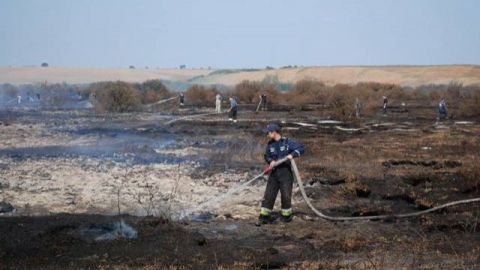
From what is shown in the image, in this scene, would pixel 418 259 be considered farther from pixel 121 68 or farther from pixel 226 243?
pixel 121 68

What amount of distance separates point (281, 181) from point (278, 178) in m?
0.08

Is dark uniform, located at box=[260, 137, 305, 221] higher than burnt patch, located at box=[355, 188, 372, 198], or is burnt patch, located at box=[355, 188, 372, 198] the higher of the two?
dark uniform, located at box=[260, 137, 305, 221]

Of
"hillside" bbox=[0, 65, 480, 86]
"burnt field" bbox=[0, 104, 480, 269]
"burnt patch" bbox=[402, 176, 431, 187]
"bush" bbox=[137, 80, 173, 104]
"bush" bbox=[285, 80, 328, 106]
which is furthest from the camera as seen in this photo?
"hillside" bbox=[0, 65, 480, 86]

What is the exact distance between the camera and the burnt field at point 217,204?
7605mm

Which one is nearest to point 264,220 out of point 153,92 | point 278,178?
point 278,178

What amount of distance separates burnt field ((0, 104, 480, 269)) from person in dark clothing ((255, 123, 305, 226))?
36 cm

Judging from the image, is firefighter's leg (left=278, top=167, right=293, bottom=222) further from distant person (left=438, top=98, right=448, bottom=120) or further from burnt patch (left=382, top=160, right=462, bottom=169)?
distant person (left=438, top=98, right=448, bottom=120)

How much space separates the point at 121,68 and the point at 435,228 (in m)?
146

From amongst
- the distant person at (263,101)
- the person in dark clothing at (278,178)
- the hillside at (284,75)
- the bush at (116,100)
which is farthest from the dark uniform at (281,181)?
the hillside at (284,75)

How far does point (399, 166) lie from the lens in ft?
54.2

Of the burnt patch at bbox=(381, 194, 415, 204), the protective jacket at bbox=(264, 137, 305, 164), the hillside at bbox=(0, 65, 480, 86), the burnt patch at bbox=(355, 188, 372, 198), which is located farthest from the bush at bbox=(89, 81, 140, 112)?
the hillside at bbox=(0, 65, 480, 86)

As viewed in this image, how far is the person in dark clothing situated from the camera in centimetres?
975

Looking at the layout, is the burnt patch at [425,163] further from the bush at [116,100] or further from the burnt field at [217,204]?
the bush at [116,100]

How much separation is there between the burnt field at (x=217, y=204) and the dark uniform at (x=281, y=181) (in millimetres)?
380
